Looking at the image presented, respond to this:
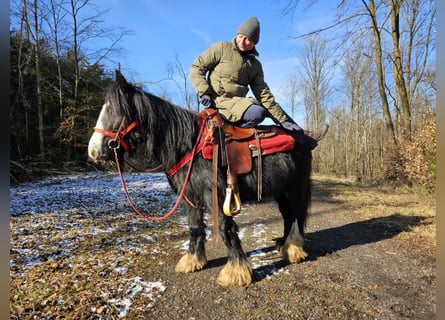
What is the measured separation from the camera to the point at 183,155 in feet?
9.35

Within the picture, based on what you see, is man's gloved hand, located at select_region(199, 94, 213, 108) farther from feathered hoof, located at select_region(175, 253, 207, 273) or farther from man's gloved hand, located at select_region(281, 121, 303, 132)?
feathered hoof, located at select_region(175, 253, 207, 273)

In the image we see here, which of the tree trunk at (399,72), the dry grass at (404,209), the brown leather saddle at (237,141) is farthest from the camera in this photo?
the tree trunk at (399,72)

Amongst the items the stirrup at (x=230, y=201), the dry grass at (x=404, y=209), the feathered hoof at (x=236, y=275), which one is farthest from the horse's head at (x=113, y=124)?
the dry grass at (x=404, y=209)

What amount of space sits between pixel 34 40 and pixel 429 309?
55.7 feet

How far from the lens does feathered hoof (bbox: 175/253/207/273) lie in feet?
10.5

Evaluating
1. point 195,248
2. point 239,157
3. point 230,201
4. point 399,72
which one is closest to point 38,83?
point 195,248

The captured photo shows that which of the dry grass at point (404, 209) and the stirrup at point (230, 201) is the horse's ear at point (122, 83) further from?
the dry grass at point (404, 209)

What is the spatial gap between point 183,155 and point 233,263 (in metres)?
1.32

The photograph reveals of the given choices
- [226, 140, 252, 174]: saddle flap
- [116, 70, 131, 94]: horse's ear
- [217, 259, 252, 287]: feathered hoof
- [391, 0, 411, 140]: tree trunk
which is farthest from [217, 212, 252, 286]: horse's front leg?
[391, 0, 411, 140]: tree trunk

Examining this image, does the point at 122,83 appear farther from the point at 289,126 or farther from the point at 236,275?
the point at 236,275

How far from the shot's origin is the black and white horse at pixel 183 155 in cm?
251

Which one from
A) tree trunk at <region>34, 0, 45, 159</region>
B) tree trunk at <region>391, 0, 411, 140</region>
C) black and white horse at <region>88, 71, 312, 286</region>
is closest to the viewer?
black and white horse at <region>88, 71, 312, 286</region>

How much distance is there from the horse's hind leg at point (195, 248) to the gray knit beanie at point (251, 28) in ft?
7.14

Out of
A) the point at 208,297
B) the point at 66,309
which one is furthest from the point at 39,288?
the point at 208,297
